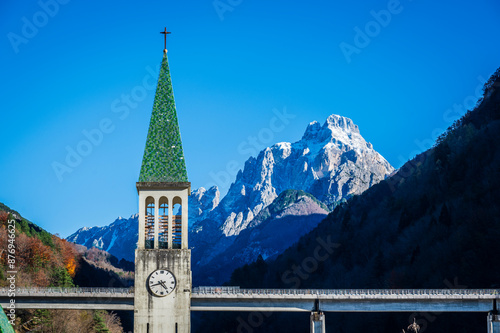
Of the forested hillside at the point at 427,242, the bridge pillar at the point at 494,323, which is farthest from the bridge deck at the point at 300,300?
the forested hillside at the point at 427,242

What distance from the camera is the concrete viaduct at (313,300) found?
79.8 m

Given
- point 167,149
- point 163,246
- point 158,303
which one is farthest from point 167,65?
point 158,303

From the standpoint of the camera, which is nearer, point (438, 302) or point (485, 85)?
point (438, 302)

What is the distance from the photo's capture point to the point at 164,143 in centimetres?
7894

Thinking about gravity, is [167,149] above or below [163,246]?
above

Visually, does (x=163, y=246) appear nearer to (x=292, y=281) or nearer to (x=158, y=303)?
(x=158, y=303)

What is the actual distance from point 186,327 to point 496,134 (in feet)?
313

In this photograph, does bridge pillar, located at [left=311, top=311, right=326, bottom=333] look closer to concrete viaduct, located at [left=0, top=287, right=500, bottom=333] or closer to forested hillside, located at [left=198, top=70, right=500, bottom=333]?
concrete viaduct, located at [left=0, top=287, right=500, bottom=333]

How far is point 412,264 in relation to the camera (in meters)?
133

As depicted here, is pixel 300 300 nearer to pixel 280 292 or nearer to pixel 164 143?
pixel 280 292

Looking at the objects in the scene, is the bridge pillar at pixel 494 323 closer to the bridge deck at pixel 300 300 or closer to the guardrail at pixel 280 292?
the bridge deck at pixel 300 300

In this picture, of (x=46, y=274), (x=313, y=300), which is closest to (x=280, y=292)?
(x=313, y=300)

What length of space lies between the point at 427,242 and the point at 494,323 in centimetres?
5624

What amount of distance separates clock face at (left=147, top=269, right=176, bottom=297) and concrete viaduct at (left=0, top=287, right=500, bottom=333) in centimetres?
558
